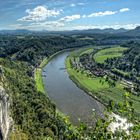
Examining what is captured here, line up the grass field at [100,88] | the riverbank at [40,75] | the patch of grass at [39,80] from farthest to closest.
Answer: the riverbank at [40,75]
the patch of grass at [39,80]
the grass field at [100,88]

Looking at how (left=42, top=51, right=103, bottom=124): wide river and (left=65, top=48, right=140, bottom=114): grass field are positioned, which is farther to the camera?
(left=65, top=48, right=140, bottom=114): grass field

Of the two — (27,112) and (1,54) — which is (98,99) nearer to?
(27,112)

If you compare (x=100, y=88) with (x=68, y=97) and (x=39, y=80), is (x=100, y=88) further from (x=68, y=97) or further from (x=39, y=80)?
(x=39, y=80)

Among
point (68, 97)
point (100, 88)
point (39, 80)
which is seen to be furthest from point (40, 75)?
point (68, 97)

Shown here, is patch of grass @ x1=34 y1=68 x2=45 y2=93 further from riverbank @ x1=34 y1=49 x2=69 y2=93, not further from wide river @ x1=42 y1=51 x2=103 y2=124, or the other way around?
wide river @ x1=42 y1=51 x2=103 y2=124

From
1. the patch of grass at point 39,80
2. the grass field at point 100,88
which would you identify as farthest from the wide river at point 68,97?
the grass field at point 100,88

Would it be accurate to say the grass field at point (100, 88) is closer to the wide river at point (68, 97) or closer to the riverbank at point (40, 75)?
the wide river at point (68, 97)

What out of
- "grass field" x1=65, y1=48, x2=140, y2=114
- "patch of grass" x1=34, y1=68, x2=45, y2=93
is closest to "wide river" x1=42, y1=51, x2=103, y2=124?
"patch of grass" x1=34, y1=68, x2=45, y2=93
